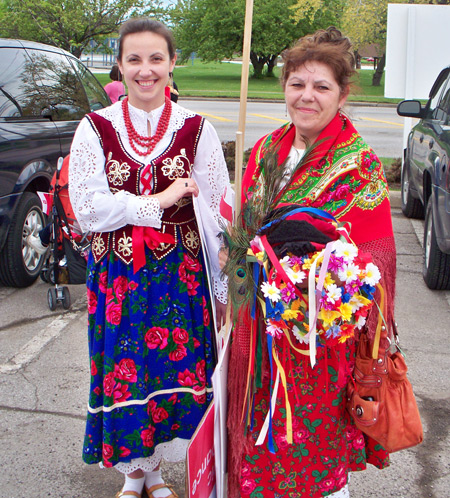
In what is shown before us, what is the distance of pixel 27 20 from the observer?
73.8 ft

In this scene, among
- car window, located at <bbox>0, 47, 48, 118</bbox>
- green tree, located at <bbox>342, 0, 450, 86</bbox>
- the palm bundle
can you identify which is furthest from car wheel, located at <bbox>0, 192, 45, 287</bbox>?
green tree, located at <bbox>342, 0, 450, 86</bbox>

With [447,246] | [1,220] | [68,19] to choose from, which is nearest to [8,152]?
[1,220]

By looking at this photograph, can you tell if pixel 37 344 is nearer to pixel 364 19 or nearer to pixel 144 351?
pixel 144 351

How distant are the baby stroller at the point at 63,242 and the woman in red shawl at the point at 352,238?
2.47m

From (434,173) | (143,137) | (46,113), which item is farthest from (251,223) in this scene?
(46,113)

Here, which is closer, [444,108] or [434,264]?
[434,264]

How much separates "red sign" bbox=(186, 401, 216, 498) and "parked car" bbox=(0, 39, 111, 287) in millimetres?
3335

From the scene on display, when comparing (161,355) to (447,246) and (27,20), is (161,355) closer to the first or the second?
(447,246)

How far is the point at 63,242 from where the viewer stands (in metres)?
4.68

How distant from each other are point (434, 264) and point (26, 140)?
11.5 ft

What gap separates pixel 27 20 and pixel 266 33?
60.3ft

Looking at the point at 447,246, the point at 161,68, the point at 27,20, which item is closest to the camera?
the point at 161,68

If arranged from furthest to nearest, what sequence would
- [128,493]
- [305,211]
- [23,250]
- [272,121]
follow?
[272,121]
[23,250]
[128,493]
[305,211]

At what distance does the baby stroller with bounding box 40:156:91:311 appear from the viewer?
175 inches
